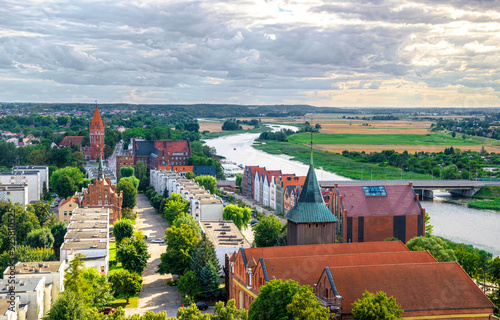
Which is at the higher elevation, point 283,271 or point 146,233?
point 283,271

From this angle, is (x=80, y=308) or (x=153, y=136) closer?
(x=80, y=308)

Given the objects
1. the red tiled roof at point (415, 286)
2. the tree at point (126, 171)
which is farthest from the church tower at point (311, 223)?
the tree at point (126, 171)

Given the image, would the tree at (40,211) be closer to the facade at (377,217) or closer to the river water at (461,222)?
the facade at (377,217)

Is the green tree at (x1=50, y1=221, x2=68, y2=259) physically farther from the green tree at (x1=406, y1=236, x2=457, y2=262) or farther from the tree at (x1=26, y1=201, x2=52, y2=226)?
the green tree at (x1=406, y1=236, x2=457, y2=262)

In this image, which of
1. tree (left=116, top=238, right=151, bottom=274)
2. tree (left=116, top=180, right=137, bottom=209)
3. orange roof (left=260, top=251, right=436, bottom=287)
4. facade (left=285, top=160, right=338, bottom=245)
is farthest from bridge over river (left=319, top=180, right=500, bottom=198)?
orange roof (left=260, top=251, right=436, bottom=287)

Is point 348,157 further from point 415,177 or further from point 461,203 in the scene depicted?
point 461,203

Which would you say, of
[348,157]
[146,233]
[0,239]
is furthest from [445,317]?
[348,157]

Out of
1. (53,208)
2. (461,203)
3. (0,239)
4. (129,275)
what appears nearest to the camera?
(129,275)

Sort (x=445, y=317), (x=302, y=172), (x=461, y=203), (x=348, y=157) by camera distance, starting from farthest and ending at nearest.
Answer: (x=348, y=157)
(x=302, y=172)
(x=461, y=203)
(x=445, y=317)
